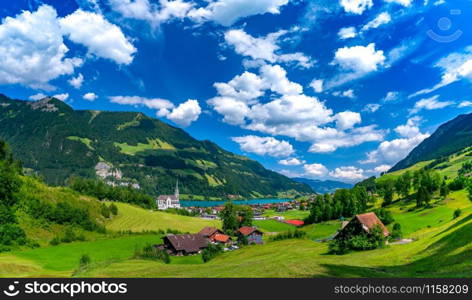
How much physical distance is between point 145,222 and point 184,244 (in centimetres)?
6044

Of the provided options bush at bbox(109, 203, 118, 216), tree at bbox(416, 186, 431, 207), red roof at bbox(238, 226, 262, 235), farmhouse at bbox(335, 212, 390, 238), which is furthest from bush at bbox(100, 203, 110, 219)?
tree at bbox(416, 186, 431, 207)

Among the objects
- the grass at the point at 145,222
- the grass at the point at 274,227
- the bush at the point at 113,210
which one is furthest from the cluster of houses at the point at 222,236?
the bush at the point at 113,210

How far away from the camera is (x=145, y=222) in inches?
6161

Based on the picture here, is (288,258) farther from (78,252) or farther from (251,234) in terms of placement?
(251,234)

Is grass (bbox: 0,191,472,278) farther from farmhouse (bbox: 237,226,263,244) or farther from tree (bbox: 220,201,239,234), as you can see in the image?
tree (bbox: 220,201,239,234)

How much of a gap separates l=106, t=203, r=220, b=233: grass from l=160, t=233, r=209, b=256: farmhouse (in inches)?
1588

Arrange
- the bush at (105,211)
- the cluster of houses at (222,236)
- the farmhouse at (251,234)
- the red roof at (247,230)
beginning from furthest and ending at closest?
1. the bush at (105,211)
2. the red roof at (247,230)
3. the farmhouse at (251,234)
4. the cluster of houses at (222,236)

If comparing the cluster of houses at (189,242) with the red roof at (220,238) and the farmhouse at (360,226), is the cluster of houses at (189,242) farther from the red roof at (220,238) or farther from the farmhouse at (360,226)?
the farmhouse at (360,226)

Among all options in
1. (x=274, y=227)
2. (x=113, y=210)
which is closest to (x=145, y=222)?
(x=113, y=210)

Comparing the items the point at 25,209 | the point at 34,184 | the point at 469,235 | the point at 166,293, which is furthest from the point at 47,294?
the point at 34,184

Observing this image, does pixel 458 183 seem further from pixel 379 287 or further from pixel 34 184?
pixel 34 184

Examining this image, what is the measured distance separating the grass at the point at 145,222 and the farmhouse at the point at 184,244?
4032 cm

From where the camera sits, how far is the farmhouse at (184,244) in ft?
332

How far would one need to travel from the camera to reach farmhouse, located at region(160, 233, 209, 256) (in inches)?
3981
